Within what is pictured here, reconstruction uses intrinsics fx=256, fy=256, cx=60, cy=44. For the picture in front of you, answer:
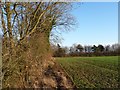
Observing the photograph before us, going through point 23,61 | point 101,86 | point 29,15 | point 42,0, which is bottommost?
point 101,86

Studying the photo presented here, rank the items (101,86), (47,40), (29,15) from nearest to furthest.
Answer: (29,15)
(47,40)
(101,86)

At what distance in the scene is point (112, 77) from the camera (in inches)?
709

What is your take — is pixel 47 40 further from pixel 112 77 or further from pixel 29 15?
pixel 112 77

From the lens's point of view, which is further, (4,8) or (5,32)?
(4,8)

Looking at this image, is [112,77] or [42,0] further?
[112,77]

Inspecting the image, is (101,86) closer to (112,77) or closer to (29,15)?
(112,77)

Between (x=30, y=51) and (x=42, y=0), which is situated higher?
(x=42, y=0)

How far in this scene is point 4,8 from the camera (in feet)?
30.2

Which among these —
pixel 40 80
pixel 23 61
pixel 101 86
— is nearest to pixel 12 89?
pixel 23 61

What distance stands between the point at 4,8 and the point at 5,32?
125cm

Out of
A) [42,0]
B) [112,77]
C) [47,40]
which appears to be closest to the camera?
[42,0]

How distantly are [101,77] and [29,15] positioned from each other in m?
10.2

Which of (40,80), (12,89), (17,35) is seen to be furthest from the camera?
(40,80)

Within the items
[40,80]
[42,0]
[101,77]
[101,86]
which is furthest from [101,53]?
[42,0]
